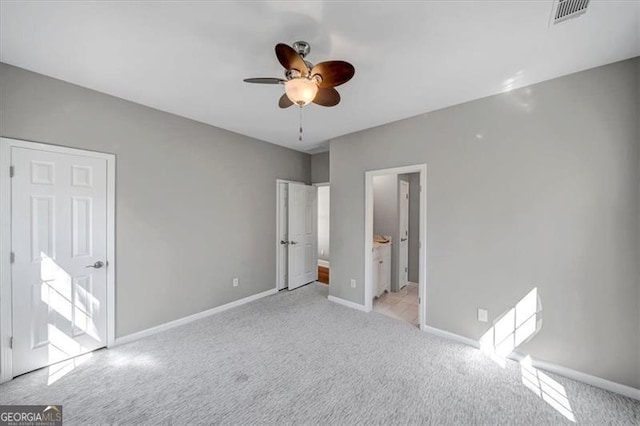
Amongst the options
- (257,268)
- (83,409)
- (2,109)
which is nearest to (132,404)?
(83,409)

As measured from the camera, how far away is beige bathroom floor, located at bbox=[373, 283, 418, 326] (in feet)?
10.9

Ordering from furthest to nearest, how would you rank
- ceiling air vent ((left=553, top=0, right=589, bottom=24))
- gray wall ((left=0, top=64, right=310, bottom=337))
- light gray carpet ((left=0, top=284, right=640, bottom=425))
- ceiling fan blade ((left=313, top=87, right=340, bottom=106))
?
1. gray wall ((left=0, top=64, right=310, bottom=337))
2. ceiling fan blade ((left=313, top=87, right=340, bottom=106))
3. light gray carpet ((left=0, top=284, right=640, bottom=425))
4. ceiling air vent ((left=553, top=0, right=589, bottom=24))

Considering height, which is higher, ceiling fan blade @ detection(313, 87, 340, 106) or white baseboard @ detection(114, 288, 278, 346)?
ceiling fan blade @ detection(313, 87, 340, 106)

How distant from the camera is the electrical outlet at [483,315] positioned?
Answer: 8.16 feet

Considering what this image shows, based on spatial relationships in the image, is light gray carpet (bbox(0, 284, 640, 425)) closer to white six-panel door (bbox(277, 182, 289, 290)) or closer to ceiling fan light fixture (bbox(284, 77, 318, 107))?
white six-panel door (bbox(277, 182, 289, 290))

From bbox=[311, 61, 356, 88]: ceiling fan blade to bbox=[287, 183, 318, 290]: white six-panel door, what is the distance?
9.16 ft

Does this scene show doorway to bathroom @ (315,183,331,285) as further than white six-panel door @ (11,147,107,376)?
Yes

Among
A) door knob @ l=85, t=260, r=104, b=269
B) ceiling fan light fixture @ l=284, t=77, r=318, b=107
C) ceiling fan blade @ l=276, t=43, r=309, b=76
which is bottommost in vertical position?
door knob @ l=85, t=260, r=104, b=269

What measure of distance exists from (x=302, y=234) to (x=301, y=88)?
3.34m

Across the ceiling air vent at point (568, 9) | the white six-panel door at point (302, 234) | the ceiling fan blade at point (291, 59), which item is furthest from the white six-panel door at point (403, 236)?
the ceiling fan blade at point (291, 59)

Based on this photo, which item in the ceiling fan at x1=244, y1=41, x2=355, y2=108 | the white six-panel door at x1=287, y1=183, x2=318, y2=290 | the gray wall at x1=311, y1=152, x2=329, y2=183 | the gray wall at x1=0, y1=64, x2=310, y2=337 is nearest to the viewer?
the ceiling fan at x1=244, y1=41, x2=355, y2=108

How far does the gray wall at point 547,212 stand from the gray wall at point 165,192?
254 cm

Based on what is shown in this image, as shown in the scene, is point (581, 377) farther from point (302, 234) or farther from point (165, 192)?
point (165, 192)

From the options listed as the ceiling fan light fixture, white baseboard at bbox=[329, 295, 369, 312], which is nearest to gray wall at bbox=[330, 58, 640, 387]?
white baseboard at bbox=[329, 295, 369, 312]
